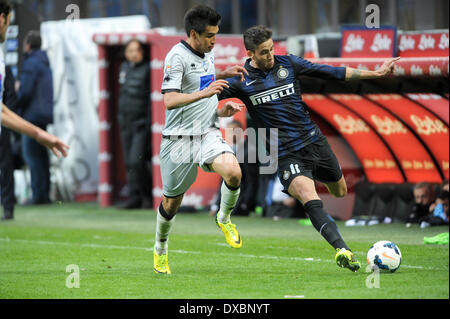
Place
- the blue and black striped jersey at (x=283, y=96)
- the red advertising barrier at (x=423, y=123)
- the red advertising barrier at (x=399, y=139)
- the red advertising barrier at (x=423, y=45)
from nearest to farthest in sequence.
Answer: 1. the blue and black striped jersey at (x=283, y=96)
2. the red advertising barrier at (x=423, y=45)
3. the red advertising barrier at (x=423, y=123)
4. the red advertising barrier at (x=399, y=139)

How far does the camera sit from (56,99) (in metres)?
19.4

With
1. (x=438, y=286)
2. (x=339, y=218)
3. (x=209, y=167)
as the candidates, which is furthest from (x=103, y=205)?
(x=438, y=286)

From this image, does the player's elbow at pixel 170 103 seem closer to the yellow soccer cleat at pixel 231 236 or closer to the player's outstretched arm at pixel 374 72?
the yellow soccer cleat at pixel 231 236

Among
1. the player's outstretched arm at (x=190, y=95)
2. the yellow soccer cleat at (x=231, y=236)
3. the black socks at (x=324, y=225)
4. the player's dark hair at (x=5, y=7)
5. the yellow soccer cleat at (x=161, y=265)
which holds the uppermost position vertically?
the player's dark hair at (x=5, y=7)

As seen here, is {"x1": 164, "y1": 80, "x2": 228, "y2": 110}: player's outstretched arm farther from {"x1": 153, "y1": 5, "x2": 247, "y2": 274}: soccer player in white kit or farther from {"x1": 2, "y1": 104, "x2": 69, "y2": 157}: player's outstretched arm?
{"x1": 2, "y1": 104, "x2": 69, "y2": 157}: player's outstretched arm

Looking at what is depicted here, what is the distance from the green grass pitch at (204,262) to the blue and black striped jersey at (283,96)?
1.17m

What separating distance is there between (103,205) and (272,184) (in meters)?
4.13

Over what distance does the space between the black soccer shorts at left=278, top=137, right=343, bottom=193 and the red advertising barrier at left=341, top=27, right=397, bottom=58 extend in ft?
15.1

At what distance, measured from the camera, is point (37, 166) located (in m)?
18.4

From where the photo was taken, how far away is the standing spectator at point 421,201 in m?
12.8

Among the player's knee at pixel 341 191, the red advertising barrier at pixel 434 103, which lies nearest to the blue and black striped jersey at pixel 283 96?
the player's knee at pixel 341 191

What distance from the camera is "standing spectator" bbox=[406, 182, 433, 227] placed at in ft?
42.0

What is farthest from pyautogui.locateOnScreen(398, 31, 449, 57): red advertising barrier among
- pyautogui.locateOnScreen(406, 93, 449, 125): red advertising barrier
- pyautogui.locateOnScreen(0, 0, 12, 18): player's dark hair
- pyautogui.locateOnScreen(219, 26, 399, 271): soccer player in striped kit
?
pyautogui.locateOnScreen(0, 0, 12, 18): player's dark hair

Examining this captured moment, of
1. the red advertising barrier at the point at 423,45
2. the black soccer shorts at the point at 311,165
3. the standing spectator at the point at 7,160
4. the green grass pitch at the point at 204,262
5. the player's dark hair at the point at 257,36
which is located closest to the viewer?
the green grass pitch at the point at 204,262
